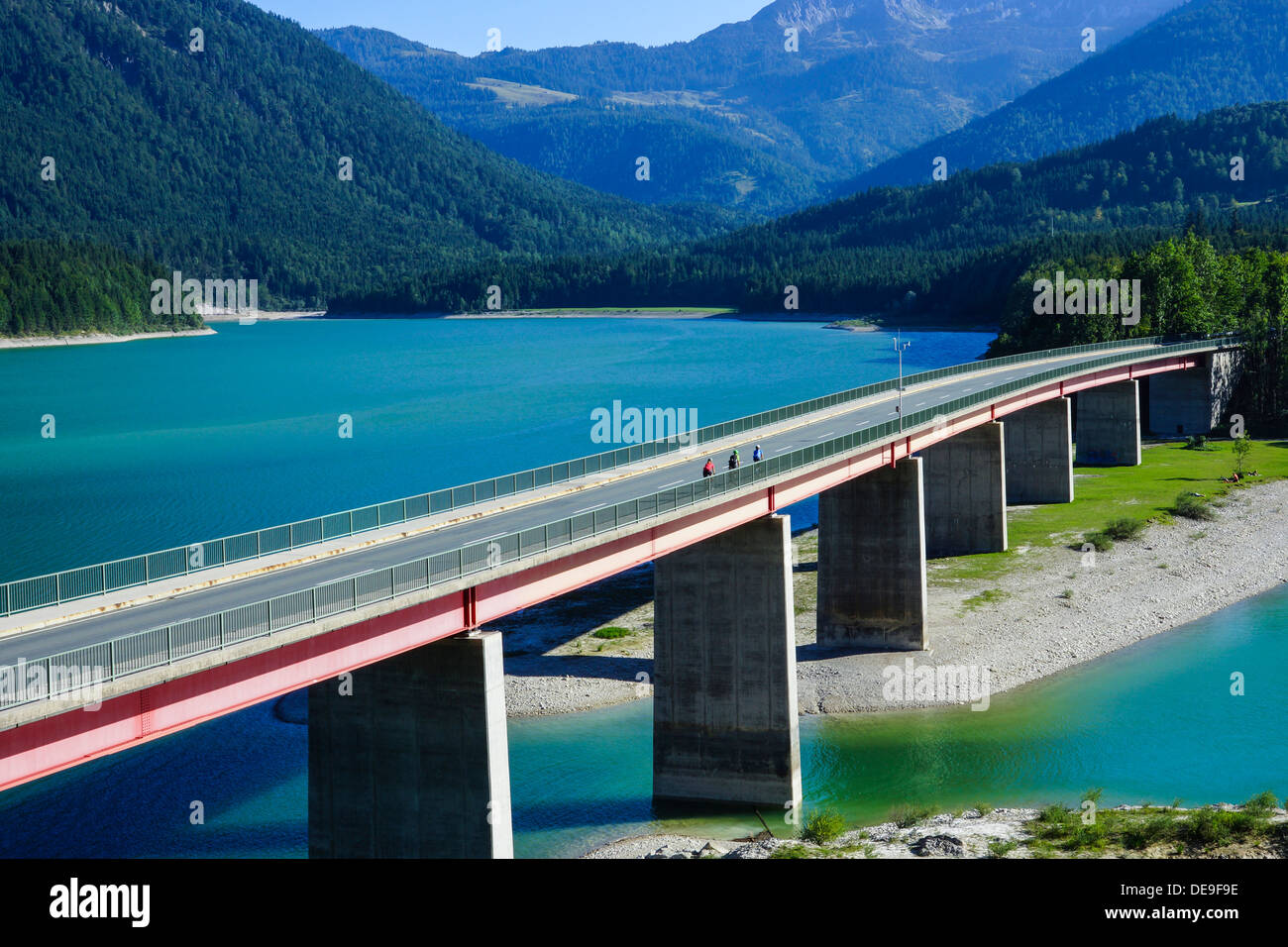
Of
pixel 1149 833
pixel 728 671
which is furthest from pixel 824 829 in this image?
pixel 1149 833

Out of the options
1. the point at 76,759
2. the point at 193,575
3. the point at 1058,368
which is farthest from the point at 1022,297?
the point at 76,759

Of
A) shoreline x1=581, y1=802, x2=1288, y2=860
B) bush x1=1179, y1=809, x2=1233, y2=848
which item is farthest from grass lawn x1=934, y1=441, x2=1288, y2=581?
bush x1=1179, y1=809, x2=1233, y2=848

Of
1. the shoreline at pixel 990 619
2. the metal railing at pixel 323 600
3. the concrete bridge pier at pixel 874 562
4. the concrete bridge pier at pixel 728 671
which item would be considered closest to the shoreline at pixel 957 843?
the concrete bridge pier at pixel 728 671

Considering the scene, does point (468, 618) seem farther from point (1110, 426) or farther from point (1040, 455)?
point (1110, 426)

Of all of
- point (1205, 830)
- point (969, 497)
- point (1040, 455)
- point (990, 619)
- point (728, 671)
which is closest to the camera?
point (1205, 830)

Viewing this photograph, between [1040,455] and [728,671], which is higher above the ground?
[1040,455]
